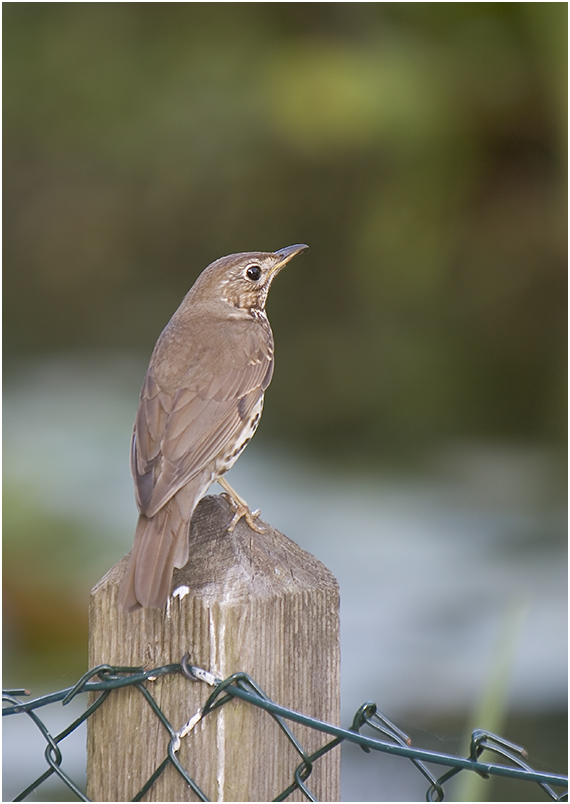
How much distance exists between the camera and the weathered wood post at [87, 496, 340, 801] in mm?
Result: 1521

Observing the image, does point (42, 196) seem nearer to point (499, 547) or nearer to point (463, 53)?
point (463, 53)

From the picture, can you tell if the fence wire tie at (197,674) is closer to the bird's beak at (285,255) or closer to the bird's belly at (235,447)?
the bird's belly at (235,447)

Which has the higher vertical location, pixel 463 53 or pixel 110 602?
pixel 463 53

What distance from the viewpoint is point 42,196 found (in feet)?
21.3

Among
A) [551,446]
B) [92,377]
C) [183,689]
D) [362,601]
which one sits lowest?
[183,689]

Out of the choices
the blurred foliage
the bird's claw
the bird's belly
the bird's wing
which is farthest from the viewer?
the blurred foliage

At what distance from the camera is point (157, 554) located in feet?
5.28

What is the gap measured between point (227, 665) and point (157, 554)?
0.65ft

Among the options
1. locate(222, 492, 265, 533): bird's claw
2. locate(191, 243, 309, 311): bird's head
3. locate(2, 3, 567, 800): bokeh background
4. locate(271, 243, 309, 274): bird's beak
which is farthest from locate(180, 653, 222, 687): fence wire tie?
locate(2, 3, 567, 800): bokeh background

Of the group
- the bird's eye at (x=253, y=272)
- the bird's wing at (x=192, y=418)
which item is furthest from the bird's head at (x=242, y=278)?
the bird's wing at (x=192, y=418)

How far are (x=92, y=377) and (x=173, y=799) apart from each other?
158 inches

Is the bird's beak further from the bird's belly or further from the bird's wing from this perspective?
the bird's belly

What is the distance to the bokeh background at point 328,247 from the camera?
4.48 metres

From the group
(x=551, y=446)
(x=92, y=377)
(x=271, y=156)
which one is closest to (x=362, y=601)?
(x=551, y=446)
